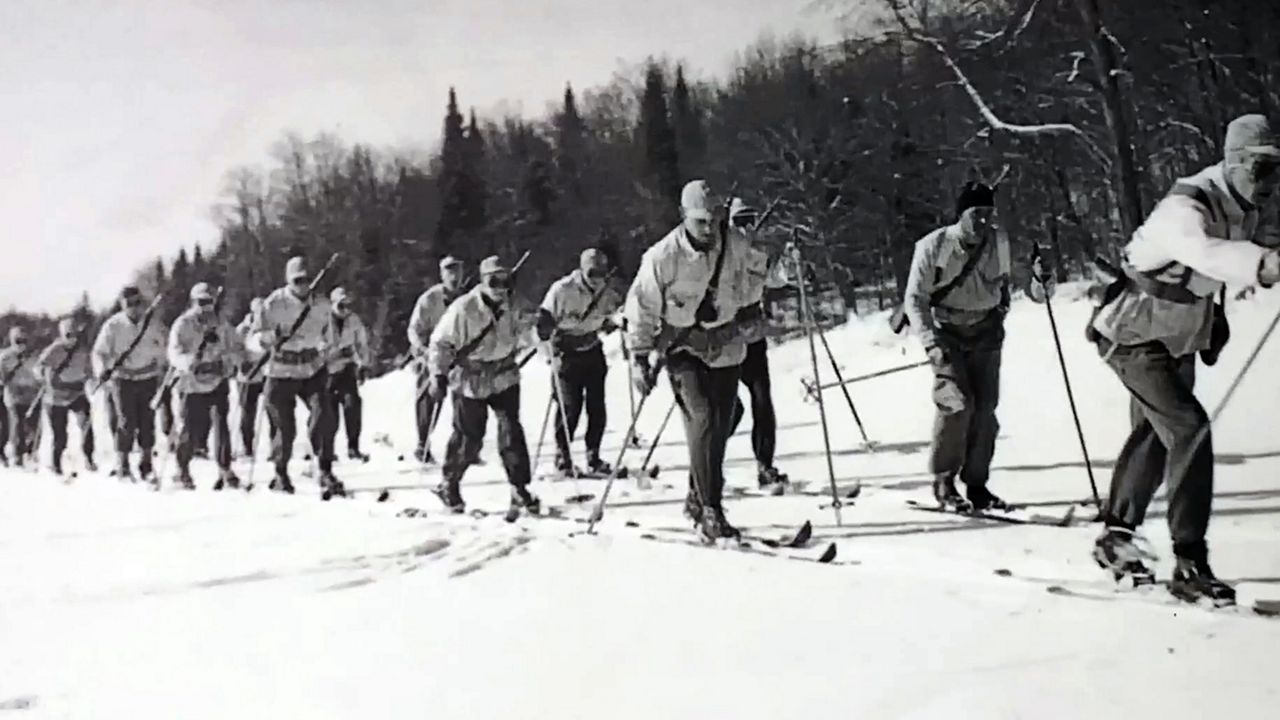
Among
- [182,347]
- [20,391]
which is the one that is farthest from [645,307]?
[20,391]

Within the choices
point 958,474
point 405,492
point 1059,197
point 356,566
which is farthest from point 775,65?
point 405,492

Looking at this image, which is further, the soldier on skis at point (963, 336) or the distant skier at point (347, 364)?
the distant skier at point (347, 364)

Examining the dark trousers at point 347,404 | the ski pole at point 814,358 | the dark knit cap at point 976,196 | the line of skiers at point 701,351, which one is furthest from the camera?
the dark trousers at point 347,404

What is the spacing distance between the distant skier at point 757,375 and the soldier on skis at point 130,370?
65.2 inches

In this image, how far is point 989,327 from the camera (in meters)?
3.05

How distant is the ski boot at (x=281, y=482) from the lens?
12.6 feet

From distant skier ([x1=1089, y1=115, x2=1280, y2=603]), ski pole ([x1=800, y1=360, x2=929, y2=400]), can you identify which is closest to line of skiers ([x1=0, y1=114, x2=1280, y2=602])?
distant skier ([x1=1089, y1=115, x2=1280, y2=603])

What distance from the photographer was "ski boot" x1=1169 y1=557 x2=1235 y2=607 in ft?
6.99

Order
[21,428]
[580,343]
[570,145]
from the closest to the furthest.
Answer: [570,145], [580,343], [21,428]

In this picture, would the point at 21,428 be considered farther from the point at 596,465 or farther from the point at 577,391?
the point at 596,465

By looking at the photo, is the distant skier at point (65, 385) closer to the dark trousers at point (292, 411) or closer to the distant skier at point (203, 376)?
the distant skier at point (203, 376)

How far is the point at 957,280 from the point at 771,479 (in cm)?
75

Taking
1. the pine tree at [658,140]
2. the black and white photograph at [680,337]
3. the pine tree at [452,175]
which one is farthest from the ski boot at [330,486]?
the pine tree at [658,140]

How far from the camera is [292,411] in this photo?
15.3 feet
